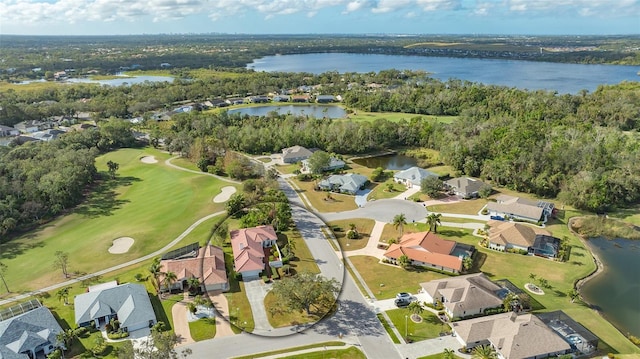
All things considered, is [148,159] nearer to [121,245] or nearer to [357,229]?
[121,245]

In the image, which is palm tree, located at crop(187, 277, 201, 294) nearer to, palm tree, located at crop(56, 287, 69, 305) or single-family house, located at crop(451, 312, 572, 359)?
palm tree, located at crop(56, 287, 69, 305)

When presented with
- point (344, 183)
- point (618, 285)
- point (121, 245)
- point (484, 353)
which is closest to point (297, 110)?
point (344, 183)

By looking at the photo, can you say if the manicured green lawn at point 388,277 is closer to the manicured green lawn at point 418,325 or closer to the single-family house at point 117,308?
the manicured green lawn at point 418,325

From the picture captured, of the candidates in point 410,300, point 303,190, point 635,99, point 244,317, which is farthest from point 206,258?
point 635,99

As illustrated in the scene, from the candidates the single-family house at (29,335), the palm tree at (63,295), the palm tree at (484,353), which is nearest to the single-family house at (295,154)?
the palm tree at (63,295)

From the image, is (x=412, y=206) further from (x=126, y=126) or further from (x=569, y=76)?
(x=569, y=76)

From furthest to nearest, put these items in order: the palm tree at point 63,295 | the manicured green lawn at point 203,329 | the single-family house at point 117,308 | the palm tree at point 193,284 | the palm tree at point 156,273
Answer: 1. the palm tree at point 156,273
2. the palm tree at point 193,284
3. the palm tree at point 63,295
4. the single-family house at point 117,308
5. the manicured green lawn at point 203,329
